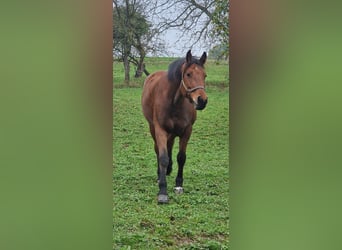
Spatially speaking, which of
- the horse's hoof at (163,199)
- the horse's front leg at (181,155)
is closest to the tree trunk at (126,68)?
the horse's front leg at (181,155)

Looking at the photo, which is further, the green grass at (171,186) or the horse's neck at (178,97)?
the horse's neck at (178,97)

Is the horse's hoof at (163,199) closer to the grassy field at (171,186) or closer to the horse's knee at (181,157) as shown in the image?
the grassy field at (171,186)

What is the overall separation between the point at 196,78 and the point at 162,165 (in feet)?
1.94

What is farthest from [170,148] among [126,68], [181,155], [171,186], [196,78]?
[126,68]

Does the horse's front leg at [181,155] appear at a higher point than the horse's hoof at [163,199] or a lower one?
higher

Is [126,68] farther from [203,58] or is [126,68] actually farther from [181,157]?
[181,157]

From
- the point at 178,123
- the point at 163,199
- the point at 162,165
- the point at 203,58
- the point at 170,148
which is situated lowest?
the point at 163,199

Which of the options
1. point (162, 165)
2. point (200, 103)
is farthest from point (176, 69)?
point (162, 165)

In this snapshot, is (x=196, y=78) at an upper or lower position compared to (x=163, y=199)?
upper

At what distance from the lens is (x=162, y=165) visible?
2.78 metres

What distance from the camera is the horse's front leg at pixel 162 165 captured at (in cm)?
277

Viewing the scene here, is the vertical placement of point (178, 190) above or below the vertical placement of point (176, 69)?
below

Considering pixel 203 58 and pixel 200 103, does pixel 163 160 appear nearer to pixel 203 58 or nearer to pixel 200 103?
pixel 200 103
